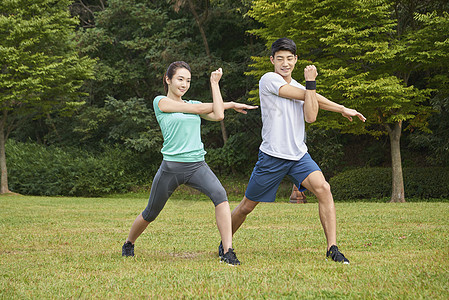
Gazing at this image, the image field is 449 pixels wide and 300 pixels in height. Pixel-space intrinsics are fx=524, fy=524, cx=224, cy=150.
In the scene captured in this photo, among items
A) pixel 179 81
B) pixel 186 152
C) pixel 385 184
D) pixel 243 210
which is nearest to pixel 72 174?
pixel 385 184

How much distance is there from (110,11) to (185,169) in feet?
87.6

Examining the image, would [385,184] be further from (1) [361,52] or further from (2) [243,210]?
(2) [243,210]

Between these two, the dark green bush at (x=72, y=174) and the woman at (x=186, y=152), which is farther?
the dark green bush at (x=72, y=174)

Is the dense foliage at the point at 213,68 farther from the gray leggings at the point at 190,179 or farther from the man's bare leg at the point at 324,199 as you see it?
the gray leggings at the point at 190,179

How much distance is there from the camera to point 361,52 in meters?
19.6

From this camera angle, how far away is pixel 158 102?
5.57 meters

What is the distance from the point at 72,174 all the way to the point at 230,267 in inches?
949

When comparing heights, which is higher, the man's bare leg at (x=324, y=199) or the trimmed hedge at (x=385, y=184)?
the man's bare leg at (x=324, y=199)

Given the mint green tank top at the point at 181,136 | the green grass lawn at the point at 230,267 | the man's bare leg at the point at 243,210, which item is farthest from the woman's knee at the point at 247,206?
the mint green tank top at the point at 181,136

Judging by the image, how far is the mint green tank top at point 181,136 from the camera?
17.8 ft

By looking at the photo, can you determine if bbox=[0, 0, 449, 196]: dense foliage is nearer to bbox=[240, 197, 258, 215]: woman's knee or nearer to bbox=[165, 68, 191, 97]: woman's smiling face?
bbox=[240, 197, 258, 215]: woman's knee

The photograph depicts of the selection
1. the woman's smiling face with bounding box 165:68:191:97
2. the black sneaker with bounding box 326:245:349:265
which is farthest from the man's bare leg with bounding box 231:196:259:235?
the woman's smiling face with bounding box 165:68:191:97

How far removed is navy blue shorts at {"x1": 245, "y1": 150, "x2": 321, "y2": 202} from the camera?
5.54m

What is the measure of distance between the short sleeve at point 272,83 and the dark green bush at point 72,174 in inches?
906
